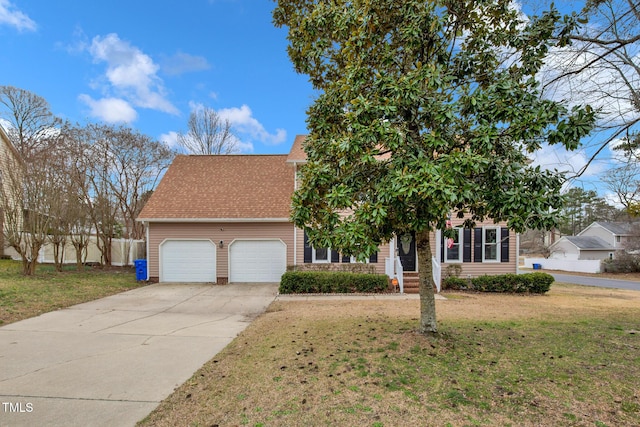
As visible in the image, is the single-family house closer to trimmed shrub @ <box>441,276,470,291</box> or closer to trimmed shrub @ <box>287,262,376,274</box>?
trimmed shrub @ <box>441,276,470,291</box>

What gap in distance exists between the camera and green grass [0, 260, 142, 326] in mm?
8358

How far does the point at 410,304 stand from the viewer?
31.5ft

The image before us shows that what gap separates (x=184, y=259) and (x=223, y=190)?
3.32m

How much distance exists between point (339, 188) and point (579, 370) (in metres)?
3.85

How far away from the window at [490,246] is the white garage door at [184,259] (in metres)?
11.2

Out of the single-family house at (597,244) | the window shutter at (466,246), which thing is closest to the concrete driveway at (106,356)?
the window shutter at (466,246)

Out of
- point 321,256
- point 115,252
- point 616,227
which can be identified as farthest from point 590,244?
point 115,252

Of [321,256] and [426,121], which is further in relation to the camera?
[321,256]

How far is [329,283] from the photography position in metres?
11.7

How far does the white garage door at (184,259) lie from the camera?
46.6 ft

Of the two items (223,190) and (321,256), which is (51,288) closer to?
(223,190)

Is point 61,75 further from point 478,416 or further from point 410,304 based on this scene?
point 478,416

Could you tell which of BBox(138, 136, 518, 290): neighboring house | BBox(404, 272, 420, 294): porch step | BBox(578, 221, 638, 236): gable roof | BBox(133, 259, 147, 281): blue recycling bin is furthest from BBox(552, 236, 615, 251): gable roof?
BBox(133, 259, 147, 281): blue recycling bin

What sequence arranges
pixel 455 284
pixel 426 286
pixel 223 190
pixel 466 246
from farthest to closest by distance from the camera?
1. pixel 223 190
2. pixel 466 246
3. pixel 455 284
4. pixel 426 286
